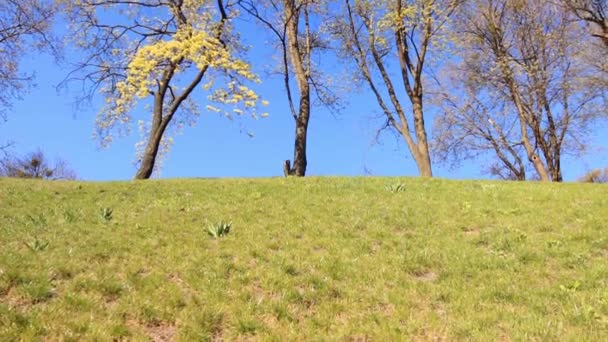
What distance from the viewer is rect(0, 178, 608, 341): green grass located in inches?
283

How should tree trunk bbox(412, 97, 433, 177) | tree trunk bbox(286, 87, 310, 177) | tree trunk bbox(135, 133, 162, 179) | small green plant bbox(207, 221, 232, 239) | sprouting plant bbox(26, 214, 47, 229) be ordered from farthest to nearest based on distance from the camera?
tree trunk bbox(412, 97, 433, 177) → tree trunk bbox(286, 87, 310, 177) → tree trunk bbox(135, 133, 162, 179) → sprouting plant bbox(26, 214, 47, 229) → small green plant bbox(207, 221, 232, 239)

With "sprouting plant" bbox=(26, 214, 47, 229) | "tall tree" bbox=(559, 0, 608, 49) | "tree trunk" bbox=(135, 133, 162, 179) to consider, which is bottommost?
"sprouting plant" bbox=(26, 214, 47, 229)

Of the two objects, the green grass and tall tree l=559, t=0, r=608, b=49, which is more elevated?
tall tree l=559, t=0, r=608, b=49

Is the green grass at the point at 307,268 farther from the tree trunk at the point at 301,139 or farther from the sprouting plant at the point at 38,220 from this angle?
the tree trunk at the point at 301,139

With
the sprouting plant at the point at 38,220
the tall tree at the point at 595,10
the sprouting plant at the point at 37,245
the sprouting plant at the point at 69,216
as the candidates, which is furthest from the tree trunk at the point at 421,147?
the sprouting plant at the point at 37,245

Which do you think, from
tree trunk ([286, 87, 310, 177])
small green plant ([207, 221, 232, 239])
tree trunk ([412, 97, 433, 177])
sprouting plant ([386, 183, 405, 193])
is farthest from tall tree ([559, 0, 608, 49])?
small green plant ([207, 221, 232, 239])

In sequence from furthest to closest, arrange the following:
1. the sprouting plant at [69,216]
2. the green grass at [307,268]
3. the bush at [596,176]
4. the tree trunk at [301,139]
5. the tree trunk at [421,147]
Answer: the bush at [596,176] → the tree trunk at [421,147] → the tree trunk at [301,139] → the sprouting plant at [69,216] → the green grass at [307,268]

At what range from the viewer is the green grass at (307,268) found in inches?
283

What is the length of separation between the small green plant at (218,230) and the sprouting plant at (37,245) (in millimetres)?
3216

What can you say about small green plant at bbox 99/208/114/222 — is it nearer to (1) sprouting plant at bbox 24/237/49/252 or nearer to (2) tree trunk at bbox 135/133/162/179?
(1) sprouting plant at bbox 24/237/49/252

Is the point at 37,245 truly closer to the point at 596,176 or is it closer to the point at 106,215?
the point at 106,215

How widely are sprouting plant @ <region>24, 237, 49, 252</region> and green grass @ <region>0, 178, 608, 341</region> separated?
0.03 m

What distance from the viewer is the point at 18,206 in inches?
575

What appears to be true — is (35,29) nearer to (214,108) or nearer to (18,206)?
(214,108)
